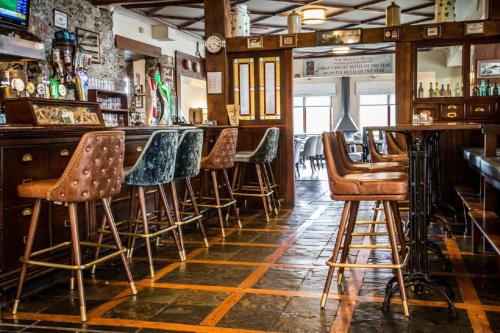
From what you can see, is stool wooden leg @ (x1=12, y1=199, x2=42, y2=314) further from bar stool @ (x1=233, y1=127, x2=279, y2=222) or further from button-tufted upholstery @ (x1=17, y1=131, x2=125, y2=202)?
bar stool @ (x1=233, y1=127, x2=279, y2=222)

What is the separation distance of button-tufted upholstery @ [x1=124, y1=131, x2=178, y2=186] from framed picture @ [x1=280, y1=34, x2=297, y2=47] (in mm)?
3339

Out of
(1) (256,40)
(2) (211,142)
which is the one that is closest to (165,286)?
(2) (211,142)

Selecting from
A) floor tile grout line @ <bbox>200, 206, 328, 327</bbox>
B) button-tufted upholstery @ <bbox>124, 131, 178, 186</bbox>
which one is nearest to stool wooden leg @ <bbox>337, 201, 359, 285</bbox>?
floor tile grout line @ <bbox>200, 206, 328, 327</bbox>

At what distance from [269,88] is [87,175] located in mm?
4328

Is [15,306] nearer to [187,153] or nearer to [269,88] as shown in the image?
[187,153]

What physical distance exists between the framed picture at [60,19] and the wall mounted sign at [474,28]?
5535 mm

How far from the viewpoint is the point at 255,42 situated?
6.84 meters

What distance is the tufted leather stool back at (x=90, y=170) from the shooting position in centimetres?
289

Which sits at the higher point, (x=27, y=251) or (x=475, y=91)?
(x=475, y=91)

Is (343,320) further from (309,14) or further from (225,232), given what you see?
(309,14)

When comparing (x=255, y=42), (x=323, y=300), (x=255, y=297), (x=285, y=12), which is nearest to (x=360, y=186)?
(x=323, y=300)

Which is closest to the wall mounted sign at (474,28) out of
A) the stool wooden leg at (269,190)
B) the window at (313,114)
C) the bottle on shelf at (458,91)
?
the bottle on shelf at (458,91)

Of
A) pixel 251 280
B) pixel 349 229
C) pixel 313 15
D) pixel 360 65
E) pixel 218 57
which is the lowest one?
pixel 251 280

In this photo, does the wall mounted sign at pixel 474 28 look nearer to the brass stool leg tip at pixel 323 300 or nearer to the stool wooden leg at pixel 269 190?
the stool wooden leg at pixel 269 190
